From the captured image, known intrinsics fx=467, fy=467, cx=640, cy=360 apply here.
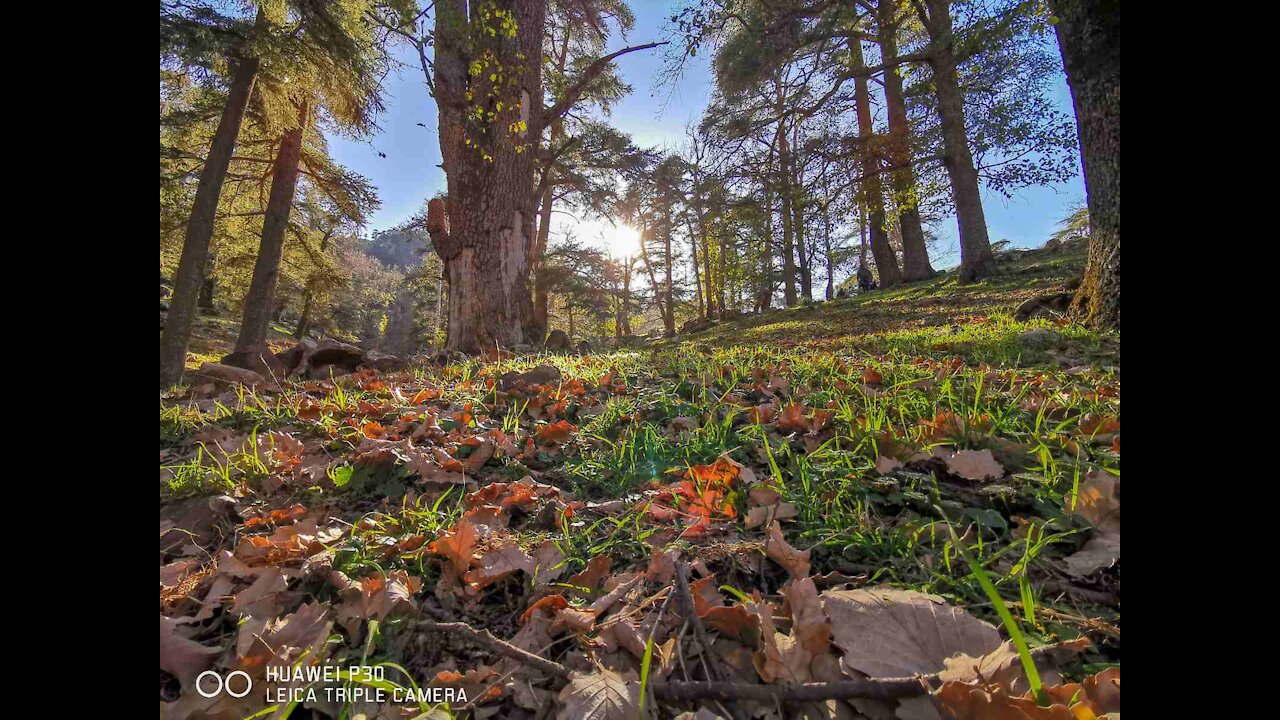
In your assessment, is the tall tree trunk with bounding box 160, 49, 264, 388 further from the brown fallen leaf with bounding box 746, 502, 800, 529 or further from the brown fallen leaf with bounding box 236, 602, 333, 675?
the brown fallen leaf with bounding box 746, 502, 800, 529

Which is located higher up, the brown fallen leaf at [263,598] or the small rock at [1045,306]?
the small rock at [1045,306]

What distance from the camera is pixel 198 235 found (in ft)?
24.8

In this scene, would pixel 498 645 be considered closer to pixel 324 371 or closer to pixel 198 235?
pixel 324 371

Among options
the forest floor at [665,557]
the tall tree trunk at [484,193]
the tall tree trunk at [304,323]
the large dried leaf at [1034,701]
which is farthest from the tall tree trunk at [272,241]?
the tall tree trunk at [304,323]

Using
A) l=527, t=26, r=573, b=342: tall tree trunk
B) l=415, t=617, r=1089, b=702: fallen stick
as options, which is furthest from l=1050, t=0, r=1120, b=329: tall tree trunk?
l=527, t=26, r=573, b=342: tall tree trunk

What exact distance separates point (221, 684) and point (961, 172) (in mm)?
12635

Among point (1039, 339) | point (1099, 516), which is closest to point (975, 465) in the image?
point (1099, 516)

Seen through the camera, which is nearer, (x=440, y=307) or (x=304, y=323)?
(x=440, y=307)

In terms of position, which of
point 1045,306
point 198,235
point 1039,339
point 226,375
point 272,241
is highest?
point 272,241

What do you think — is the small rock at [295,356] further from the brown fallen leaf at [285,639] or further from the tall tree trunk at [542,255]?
the tall tree trunk at [542,255]

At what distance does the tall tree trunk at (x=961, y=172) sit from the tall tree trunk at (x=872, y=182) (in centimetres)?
137

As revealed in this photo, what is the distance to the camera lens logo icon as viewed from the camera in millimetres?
836

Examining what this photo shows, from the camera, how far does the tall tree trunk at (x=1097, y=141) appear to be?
356 cm
